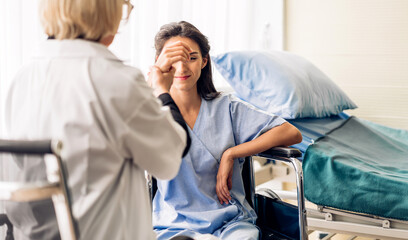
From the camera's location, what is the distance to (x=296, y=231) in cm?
157

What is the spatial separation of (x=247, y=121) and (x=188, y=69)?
0.27m

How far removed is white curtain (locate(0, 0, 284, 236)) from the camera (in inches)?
64.6

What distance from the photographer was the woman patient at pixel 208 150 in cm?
155

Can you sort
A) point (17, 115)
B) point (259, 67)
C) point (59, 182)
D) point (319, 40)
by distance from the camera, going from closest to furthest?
point (59, 182), point (17, 115), point (259, 67), point (319, 40)

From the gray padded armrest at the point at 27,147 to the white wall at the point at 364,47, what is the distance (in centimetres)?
308

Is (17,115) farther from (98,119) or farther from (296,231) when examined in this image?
(296,231)

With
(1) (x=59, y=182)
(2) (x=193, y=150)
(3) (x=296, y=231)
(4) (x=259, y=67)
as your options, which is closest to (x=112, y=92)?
(1) (x=59, y=182)

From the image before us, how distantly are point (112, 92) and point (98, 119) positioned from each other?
0.06 m

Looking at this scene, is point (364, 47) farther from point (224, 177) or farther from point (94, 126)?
point (94, 126)

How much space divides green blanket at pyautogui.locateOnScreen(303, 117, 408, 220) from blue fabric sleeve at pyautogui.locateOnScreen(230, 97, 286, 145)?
423mm

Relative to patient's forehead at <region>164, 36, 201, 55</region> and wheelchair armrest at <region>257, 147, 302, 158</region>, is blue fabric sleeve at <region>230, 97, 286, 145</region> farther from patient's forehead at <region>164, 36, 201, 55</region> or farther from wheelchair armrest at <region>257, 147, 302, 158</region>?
patient's forehead at <region>164, 36, 201, 55</region>

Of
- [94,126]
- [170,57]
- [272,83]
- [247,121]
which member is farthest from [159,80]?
[272,83]

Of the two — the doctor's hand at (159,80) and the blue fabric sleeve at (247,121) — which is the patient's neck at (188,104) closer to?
the blue fabric sleeve at (247,121)

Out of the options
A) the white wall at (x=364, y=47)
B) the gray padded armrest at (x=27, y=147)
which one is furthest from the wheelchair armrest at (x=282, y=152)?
the white wall at (x=364, y=47)
